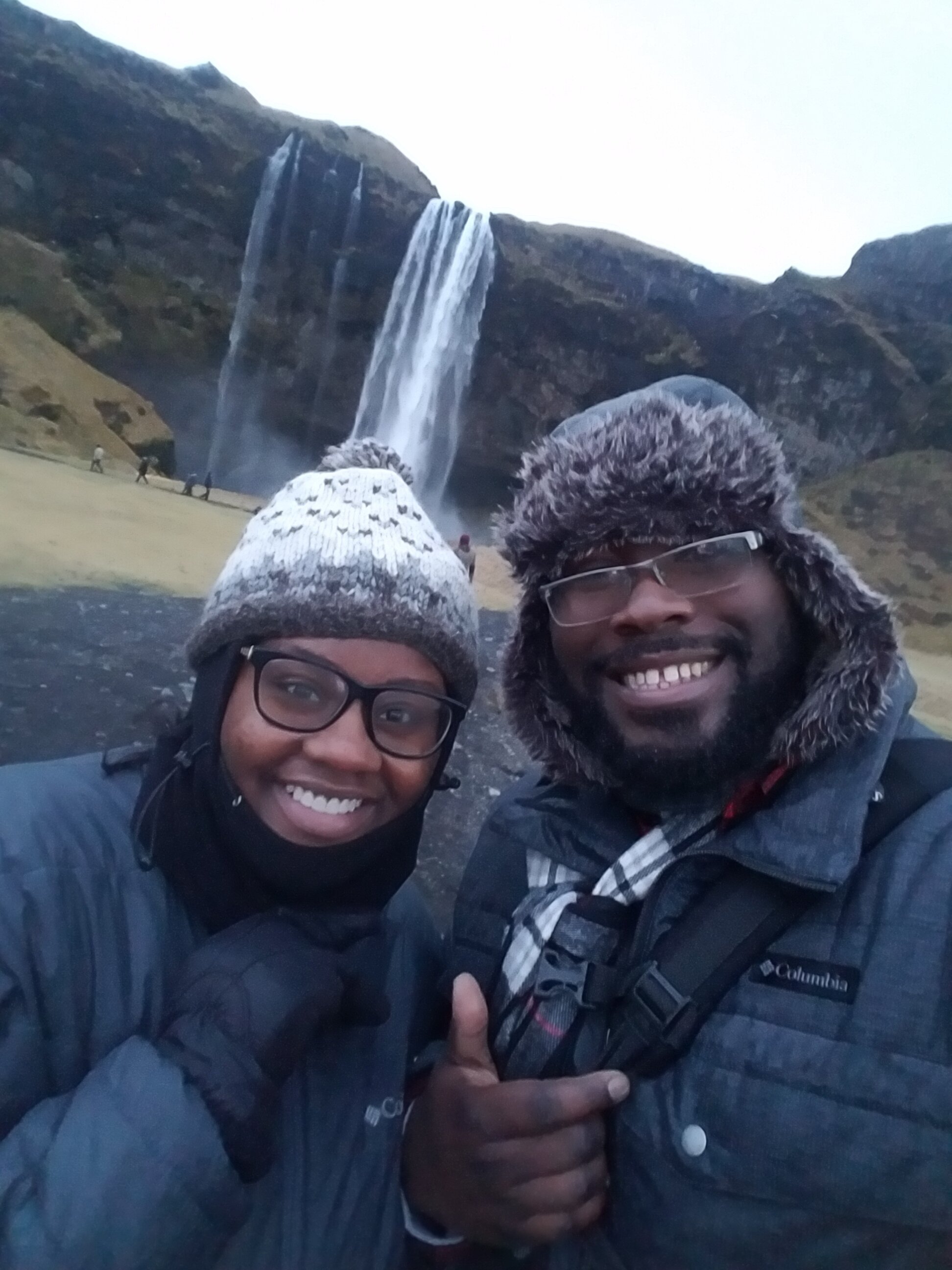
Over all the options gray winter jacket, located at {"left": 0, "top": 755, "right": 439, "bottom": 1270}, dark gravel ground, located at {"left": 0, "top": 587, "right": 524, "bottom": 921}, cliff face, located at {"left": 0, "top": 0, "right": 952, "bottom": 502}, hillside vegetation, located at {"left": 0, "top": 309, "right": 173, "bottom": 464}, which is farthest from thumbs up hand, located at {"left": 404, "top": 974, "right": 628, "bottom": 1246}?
cliff face, located at {"left": 0, "top": 0, "right": 952, "bottom": 502}

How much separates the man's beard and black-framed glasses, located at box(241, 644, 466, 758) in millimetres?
402

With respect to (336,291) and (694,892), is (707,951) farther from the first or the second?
(336,291)

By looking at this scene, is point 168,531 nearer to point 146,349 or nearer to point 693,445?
point 693,445

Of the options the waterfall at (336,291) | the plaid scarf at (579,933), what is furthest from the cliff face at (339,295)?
the plaid scarf at (579,933)

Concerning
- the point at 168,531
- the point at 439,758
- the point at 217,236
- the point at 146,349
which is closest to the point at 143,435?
the point at 146,349

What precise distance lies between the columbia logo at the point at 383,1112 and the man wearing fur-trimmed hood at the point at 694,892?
0.03 m

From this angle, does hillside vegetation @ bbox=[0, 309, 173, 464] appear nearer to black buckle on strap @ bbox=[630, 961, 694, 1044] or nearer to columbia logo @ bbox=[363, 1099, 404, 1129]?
columbia logo @ bbox=[363, 1099, 404, 1129]

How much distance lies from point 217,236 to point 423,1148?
104 feet

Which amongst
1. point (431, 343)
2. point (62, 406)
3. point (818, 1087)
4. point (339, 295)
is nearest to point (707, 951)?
point (818, 1087)

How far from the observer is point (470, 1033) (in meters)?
1.40

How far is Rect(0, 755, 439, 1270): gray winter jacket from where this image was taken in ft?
3.27

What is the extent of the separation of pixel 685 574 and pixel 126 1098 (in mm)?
1247

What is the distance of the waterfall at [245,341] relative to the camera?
27.1 meters

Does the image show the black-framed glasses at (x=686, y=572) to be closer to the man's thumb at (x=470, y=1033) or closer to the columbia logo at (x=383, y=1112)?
the man's thumb at (x=470, y=1033)
